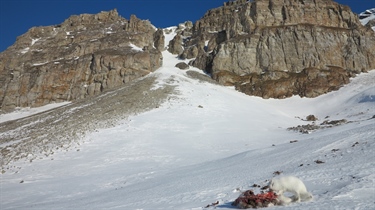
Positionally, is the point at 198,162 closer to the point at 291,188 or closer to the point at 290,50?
the point at 291,188

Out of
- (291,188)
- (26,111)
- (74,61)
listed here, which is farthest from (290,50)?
(291,188)

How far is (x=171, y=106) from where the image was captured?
4603 centimetres

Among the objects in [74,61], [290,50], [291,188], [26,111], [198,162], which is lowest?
[198,162]

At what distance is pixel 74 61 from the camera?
8362 centimetres

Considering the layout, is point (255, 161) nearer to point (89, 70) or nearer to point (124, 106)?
point (124, 106)

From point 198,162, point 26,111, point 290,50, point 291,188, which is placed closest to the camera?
point 291,188

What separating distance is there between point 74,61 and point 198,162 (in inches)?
2779

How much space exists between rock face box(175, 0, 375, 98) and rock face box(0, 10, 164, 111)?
1847 cm

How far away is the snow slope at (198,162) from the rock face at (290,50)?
17156 mm

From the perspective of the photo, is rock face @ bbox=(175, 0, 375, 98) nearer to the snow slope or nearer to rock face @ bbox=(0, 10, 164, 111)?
the snow slope

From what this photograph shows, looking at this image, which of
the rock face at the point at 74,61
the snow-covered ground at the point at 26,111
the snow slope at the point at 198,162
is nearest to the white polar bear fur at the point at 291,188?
the snow slope at the point at 198,162

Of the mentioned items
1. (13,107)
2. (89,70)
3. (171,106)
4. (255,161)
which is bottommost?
(255,161)

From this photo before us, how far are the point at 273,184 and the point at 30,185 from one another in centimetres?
1960

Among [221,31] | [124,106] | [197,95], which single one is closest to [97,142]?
[124,106]
